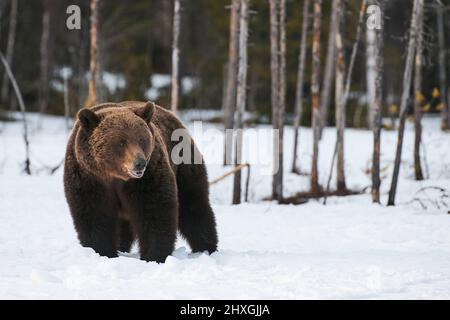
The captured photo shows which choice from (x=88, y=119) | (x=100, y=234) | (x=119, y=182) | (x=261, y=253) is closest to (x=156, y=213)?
(x=119, y=182)

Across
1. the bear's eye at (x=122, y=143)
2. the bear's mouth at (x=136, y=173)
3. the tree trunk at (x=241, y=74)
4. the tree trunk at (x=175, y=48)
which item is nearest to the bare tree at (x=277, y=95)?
the tree trunk at (x=241, y=74)

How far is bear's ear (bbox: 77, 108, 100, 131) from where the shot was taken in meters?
5.66

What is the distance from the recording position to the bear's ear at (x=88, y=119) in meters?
5.66

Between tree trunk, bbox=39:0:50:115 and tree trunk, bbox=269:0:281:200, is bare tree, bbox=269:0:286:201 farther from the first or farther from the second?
tree trunk, bbox=39:0:50:115

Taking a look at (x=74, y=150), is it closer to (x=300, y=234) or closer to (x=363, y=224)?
(x=300, y=234)

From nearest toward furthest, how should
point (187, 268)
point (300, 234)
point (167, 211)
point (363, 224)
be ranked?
1. point (187, 268)
2. point (167, 211)
3. point (300, 234)
4. point (363, 224)

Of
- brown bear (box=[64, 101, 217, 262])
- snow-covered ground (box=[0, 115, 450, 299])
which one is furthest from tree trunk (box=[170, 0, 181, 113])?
brown bear (box=[64, 101, 217, 262])

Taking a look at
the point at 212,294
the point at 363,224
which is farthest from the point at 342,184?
the point at 212,294

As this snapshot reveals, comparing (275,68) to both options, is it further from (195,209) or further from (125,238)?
(125,238)

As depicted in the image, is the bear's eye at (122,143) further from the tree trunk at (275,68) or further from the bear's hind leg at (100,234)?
the tree trunk at (275,68)

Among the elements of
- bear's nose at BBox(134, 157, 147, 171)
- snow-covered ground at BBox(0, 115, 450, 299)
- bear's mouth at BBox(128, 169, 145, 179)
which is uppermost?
bear's nose at BBox(134, 157, 147, 171)

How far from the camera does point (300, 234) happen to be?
933 centimetres

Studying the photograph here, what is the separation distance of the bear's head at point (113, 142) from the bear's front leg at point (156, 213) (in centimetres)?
24

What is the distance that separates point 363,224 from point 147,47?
947 inches
